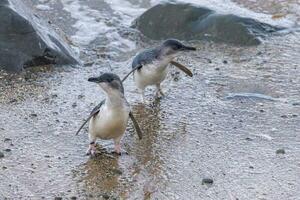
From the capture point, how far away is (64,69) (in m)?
7.25

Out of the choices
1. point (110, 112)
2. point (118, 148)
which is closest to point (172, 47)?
point (118, 148)

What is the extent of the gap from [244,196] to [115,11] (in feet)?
19.0

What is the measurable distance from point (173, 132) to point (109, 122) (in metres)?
0.93

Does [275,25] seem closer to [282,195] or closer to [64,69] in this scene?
[64,69]

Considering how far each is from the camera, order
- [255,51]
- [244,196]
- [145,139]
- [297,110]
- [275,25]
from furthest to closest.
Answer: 1. [275,25]
2. [255,51]
3. [297,110]
4. [145,139]
5. [244,196]

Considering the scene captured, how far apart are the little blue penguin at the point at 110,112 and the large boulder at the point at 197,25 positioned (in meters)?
3.62

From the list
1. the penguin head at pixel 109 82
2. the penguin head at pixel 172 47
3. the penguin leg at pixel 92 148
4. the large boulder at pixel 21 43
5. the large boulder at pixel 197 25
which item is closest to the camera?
the penguin head at pixel 109 82

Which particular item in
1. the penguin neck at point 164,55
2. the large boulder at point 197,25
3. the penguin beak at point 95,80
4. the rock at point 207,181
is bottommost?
the large boulder at point 197,25

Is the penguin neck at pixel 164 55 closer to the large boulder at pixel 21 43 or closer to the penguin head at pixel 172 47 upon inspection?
the penguin head at pixel 172 47

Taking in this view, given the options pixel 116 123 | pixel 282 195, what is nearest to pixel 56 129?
pixel 116 123

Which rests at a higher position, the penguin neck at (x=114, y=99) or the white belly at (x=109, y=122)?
the penguin neck at (x=114, y=99)

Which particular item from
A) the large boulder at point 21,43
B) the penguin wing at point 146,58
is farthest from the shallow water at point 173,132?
the penguin wing at point 146,58

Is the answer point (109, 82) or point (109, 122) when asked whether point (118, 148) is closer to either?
point (109, 122)

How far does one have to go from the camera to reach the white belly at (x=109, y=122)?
4867 mm
